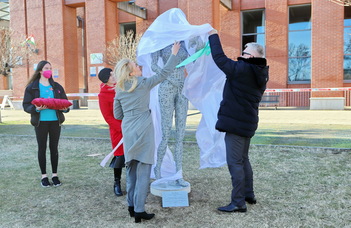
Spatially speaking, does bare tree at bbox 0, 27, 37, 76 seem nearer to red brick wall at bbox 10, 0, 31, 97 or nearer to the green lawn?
red brick wall at bbox 10, 0, 31, 97

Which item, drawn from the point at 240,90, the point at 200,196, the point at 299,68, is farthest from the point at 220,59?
the point at 299,68

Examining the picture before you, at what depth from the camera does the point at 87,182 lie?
16.5 feet

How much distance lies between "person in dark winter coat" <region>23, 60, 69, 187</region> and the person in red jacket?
2.70 feet

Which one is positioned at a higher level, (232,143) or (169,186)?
(232,143)

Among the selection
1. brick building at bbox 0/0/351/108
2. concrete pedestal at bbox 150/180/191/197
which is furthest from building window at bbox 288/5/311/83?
concrete pedestal at bbox 150/180/191/197

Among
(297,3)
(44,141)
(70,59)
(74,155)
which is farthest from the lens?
(70,59)

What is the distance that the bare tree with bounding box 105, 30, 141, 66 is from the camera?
20.1m

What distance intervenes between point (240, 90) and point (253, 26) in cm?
2074

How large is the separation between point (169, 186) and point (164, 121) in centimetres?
82

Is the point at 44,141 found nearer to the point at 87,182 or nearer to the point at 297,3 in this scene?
the point at 87,182

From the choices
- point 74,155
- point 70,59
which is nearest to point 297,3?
point 70,59

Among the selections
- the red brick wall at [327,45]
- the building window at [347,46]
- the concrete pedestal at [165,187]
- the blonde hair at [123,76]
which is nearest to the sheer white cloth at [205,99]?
the concrete pedestal at [165,187]

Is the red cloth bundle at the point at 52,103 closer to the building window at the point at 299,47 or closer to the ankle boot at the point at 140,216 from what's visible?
the ankle boot at the point at 140,216

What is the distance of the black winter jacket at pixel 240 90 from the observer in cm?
353
